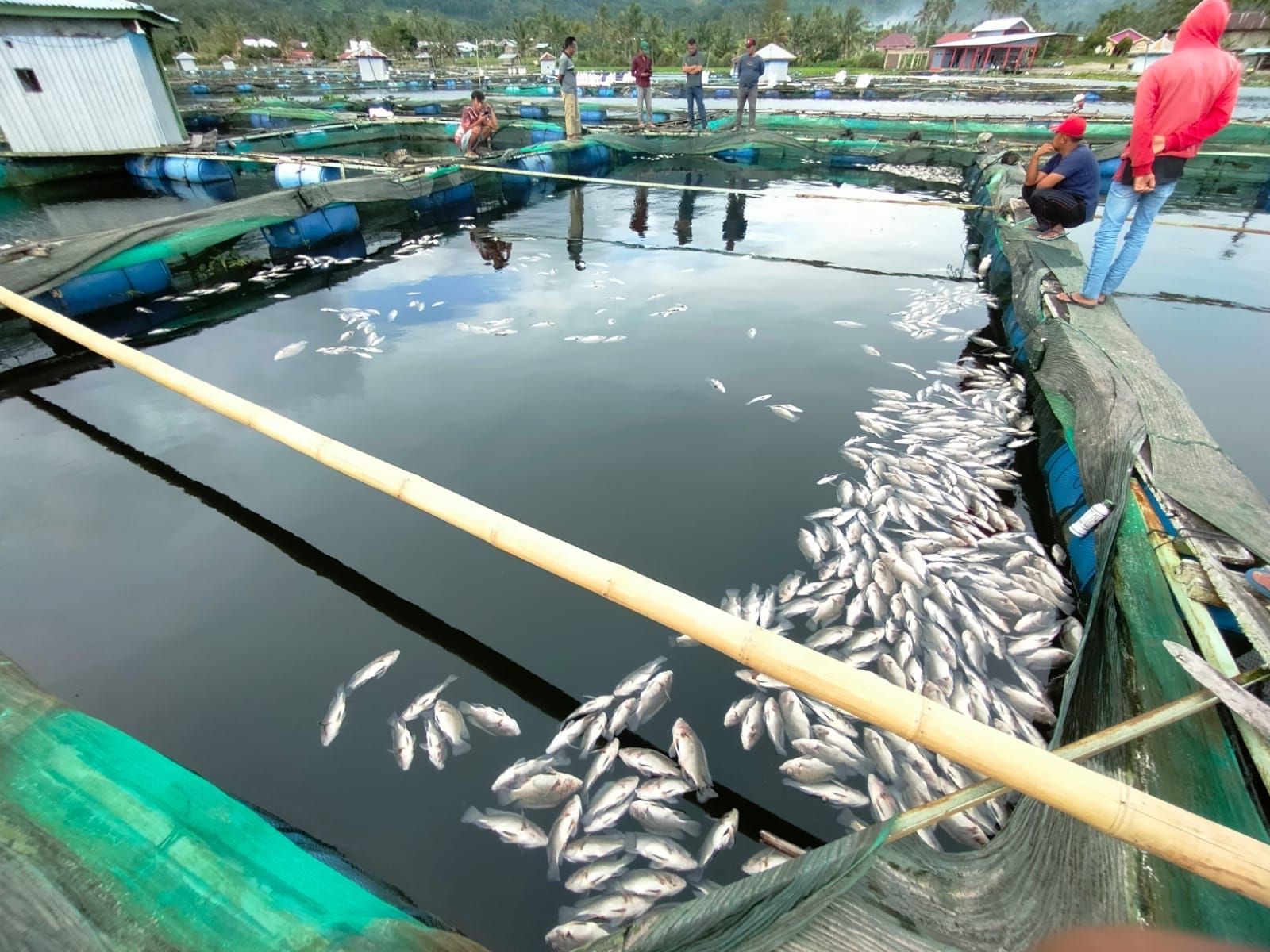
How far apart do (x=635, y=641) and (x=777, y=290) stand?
6682mm

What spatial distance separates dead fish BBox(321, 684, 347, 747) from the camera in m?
3.21

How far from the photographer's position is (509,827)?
9.25 feet

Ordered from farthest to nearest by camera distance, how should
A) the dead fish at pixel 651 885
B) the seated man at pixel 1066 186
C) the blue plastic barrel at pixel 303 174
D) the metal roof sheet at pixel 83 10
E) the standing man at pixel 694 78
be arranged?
the standing man at pixel 694 78
the metal roof sheet at pixel 83 10
the blue plastic barrel at pixel 303 174
the seated man at pixel 1066 186
the dead fish at pixel 651 885

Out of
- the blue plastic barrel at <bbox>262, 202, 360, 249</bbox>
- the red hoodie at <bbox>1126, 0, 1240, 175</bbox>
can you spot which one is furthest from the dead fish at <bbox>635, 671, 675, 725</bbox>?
the blue plastic barrel at <bbox>262, 202, 360, 249</bbox>

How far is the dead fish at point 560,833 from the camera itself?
2697mm

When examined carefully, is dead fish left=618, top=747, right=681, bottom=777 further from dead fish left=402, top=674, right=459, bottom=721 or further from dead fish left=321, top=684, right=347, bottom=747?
dead fish left=321, top=684, right=347, bottom=747

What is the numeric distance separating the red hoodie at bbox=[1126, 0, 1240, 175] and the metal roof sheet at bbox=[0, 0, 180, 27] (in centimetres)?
2080

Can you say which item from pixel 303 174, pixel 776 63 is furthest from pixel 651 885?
pixel 776 63

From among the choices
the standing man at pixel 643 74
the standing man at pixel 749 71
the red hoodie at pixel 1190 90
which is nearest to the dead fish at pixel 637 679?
the red hoodie at pixel 1190 90

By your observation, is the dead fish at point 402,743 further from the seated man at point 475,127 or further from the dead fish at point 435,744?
the seated man at point 475,127

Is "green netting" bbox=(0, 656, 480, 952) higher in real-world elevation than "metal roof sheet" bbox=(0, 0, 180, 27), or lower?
lower

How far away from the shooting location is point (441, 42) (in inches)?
3418

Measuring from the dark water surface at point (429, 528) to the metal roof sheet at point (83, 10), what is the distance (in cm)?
1330

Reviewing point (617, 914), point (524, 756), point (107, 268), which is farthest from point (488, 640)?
point (107, 268)
